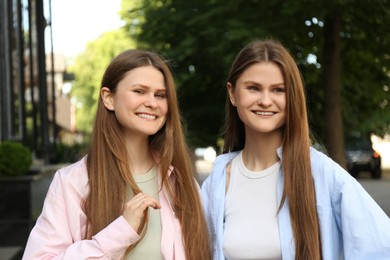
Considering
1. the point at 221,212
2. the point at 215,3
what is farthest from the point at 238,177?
the point at 215,3

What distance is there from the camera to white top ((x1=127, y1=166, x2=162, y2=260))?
2715 millimetres

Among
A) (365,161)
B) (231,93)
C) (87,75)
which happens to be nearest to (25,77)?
(231,93)

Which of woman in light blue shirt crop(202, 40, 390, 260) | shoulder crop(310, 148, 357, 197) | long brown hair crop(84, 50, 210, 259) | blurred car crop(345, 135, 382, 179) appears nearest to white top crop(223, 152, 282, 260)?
woman in light blue shirt crop(202, 40, 390, 260)

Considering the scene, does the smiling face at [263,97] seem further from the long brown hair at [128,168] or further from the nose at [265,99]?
the long brown hair at [128,168]

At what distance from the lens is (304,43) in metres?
13.5

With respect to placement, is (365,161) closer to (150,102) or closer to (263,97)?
(263,97)

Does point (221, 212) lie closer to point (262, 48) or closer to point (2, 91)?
point (262, 48)

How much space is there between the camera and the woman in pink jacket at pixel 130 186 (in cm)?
259

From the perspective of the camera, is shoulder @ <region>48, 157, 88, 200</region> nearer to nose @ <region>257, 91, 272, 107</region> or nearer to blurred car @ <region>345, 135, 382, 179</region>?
nose @ <region>257, 91, 272, 107</region>

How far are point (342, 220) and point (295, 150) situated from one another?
32 centimetres

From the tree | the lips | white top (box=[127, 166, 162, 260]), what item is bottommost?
white top (box=[127, 166, 162, 260])

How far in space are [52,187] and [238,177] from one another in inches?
28.6

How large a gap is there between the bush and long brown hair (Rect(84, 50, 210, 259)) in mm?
8035

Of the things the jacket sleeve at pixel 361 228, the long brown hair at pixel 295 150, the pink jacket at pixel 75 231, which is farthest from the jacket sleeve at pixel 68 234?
the jacket sleeve at pixel 361 228
